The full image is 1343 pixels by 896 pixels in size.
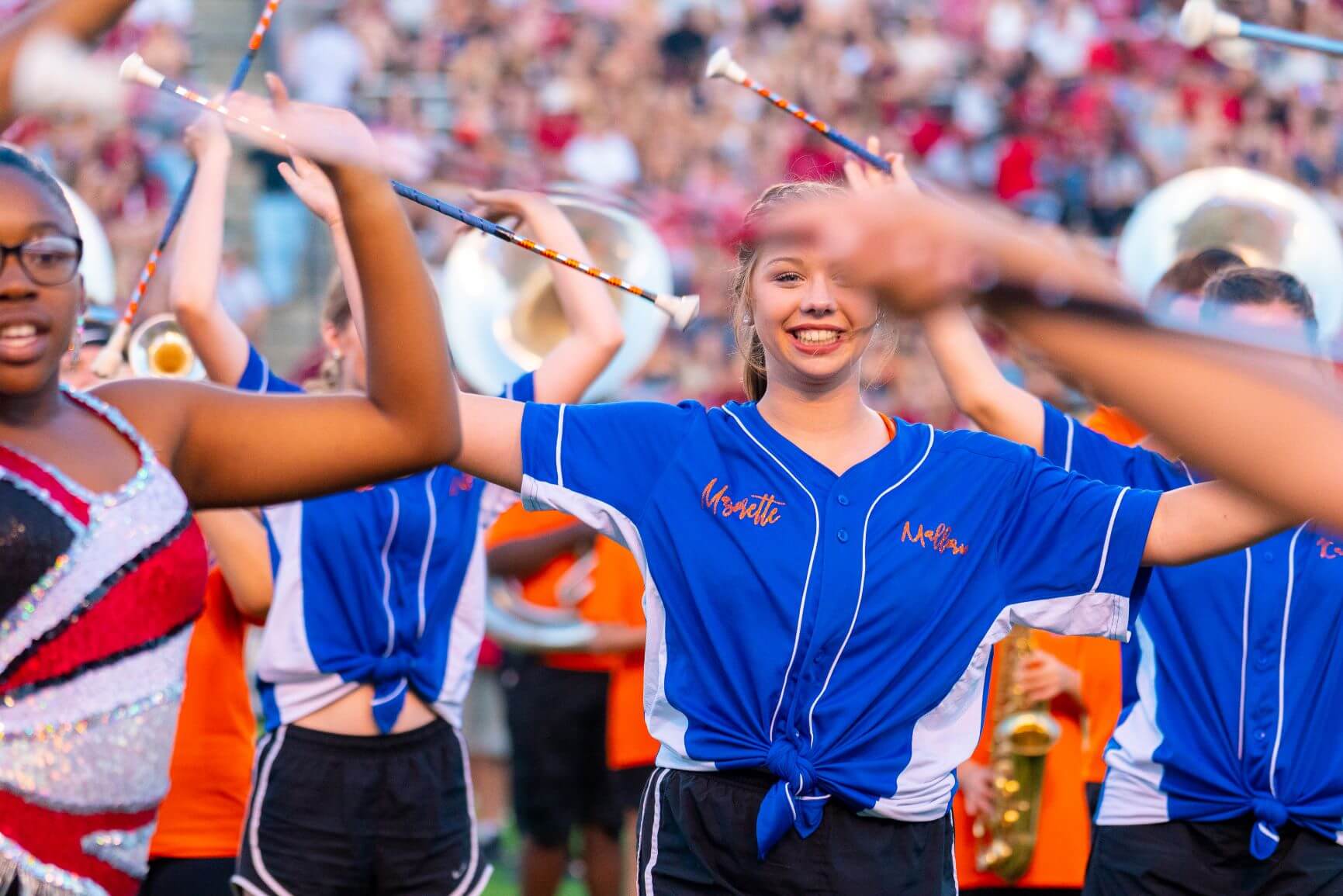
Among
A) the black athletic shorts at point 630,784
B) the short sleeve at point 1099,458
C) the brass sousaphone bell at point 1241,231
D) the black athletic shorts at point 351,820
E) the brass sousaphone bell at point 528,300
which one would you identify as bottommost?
the black athletic shorts at point 351,820

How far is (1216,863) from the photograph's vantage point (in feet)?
11.4

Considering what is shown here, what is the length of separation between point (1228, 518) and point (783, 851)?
84 cm

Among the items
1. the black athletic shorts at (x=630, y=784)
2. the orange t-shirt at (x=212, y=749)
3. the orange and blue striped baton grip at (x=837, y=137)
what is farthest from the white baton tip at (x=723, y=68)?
the black athletic shorts at (x=630, y=784)

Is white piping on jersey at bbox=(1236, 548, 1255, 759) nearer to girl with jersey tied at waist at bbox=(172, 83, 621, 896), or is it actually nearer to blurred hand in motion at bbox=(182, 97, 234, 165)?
girl with jersey tied at waist at bbox=(172, 83, 621, 896)

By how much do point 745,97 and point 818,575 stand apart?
9588 millimetres

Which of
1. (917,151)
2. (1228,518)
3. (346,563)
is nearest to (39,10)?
(1228,518)

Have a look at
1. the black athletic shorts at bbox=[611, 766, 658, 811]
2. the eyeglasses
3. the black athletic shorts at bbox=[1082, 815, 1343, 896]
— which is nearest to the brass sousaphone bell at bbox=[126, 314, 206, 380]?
the black athletic shorts at bbox=[611, 766, 658, 811]

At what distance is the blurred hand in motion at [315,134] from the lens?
5.84 feet

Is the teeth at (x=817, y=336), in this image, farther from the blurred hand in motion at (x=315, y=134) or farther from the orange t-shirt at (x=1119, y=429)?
the blurred hand in motion at (x=315, y=134)

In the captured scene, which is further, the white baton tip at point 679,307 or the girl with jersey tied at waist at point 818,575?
the white baton tip at point 679,307

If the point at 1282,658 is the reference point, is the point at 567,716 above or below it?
above

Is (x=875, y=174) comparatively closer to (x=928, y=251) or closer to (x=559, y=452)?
(x=559, y=452)

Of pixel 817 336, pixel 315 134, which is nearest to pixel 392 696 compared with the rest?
pixel 817 336

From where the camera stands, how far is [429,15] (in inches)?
509
